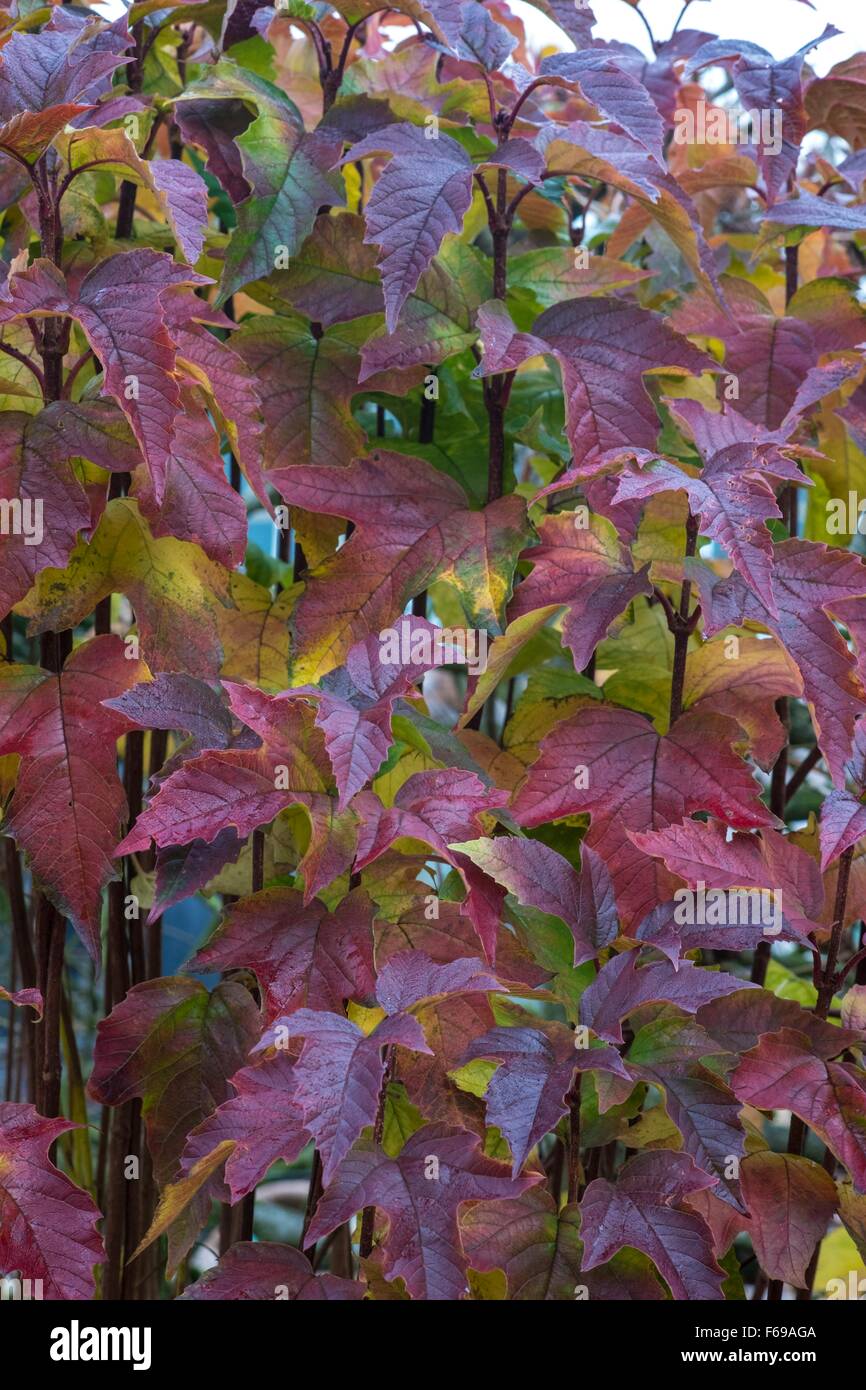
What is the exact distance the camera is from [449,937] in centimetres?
77

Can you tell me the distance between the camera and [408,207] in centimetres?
73

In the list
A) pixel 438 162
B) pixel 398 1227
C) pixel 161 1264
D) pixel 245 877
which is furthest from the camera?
pixel 161 1264

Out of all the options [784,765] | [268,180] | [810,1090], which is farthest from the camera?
[784,765]

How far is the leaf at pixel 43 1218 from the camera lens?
69 centimetres

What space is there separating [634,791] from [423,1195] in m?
0.26

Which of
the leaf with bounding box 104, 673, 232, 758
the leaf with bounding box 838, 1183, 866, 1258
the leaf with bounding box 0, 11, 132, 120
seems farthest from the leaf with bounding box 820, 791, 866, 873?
the leaf with bounding box 0, 11, 132, 120

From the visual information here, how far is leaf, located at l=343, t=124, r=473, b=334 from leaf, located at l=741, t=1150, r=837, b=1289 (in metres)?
0.53

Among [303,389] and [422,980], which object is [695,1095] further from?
[303,389]

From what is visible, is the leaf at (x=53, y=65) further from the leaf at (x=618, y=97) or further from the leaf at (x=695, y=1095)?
the leaf at (x=695, y=1095)

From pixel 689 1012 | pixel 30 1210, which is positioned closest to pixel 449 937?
pixel 689 1012

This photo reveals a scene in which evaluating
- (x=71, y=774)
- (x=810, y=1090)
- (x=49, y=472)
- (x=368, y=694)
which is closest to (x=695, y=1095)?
(x=810, y=1090)

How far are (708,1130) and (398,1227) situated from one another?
0.17 m

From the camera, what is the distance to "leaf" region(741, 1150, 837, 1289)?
0.75 meters
